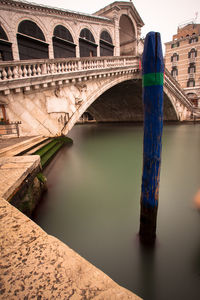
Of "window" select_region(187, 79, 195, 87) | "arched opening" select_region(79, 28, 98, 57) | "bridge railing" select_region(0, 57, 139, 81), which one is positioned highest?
"arched opening" select_region(79, 28, 98, 57)

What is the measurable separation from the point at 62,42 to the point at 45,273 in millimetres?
12147

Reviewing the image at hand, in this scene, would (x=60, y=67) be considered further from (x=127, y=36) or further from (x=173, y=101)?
(x=127, y=36)

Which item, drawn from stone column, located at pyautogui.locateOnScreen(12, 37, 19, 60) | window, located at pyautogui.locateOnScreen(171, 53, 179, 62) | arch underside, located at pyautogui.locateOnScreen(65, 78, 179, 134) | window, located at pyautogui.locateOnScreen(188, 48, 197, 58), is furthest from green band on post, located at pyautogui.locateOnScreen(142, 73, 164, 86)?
window, located at pyautogui.locateOnScreen(171, 53, 179, 62)

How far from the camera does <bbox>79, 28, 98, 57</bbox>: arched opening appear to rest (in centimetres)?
1107

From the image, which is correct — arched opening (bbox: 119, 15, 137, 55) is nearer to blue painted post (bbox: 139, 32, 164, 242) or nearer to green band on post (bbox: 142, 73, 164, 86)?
blue painted post (bbox: 139, 32, 164, 242)

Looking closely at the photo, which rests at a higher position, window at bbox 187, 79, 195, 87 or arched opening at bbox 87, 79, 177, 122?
window at bbox 187, 79, 195, 87

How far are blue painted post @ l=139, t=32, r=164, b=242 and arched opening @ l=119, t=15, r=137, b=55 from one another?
17.0 meters

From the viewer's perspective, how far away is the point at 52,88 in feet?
20.8

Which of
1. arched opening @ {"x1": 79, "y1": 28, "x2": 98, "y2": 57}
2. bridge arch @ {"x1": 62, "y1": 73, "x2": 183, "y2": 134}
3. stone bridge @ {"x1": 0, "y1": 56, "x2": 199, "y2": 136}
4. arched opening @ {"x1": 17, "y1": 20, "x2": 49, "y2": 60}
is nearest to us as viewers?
stone bridge @ {"x1": 0, "y1": 56, "x2": 199, "y2": 136}

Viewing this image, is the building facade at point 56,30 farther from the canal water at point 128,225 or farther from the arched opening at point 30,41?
the canal water at point 128,225

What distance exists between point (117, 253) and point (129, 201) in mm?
1086

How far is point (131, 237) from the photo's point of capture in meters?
1.90

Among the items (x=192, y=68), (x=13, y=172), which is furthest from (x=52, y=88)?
(x=192, y=68)

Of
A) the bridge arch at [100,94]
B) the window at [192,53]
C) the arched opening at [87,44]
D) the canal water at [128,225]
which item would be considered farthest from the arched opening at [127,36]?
the canal water at [128,225]
